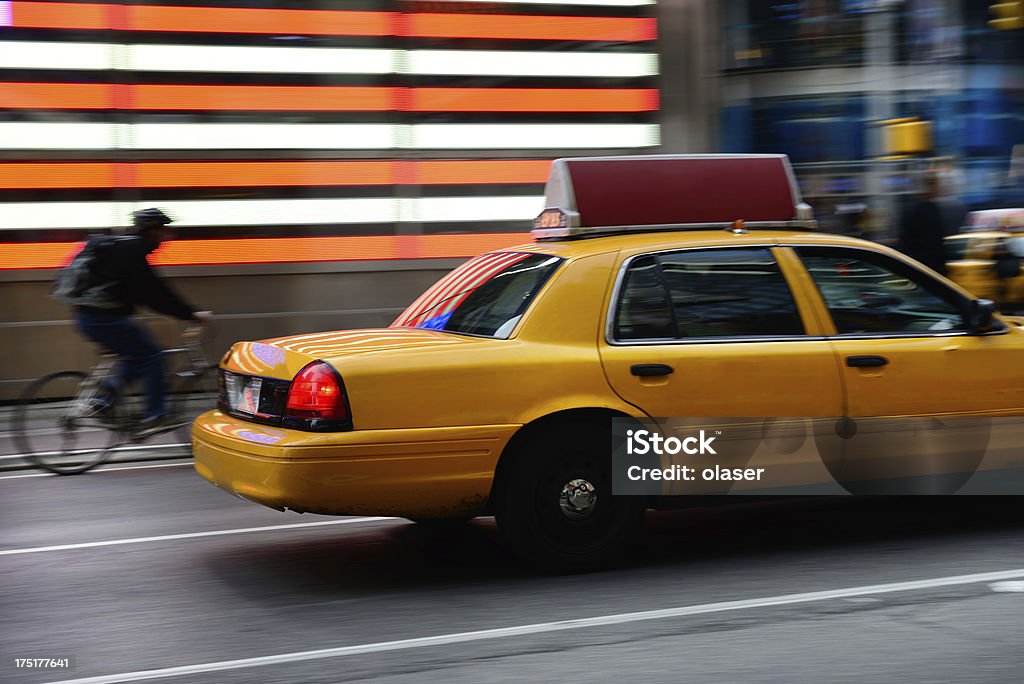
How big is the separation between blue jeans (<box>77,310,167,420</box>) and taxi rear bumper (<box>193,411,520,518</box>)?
152 inches

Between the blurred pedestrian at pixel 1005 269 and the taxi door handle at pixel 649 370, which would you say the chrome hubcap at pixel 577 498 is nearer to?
the taxi door handle at pixel 649 370

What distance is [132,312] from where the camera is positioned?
904cm

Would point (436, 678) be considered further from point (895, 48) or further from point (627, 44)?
point (895, 48)

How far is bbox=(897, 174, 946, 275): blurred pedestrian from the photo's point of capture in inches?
421

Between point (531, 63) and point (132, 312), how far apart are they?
7645 millimetres

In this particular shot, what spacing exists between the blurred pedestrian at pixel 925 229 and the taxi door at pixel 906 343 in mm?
4718

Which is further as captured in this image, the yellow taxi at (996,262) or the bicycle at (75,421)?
the yellow taxi at (996,262)

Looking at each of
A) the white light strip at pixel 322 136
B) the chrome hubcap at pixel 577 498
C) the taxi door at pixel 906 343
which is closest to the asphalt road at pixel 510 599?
the chrome hubcap at pixel 577 498

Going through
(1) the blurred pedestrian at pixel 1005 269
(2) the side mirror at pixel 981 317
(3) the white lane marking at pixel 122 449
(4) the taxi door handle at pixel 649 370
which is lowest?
(3) the white lane marking at pixel 122 449

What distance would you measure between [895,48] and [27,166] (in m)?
11.6

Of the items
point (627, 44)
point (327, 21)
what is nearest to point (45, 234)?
point (327, 21)

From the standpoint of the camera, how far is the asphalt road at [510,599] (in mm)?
4359

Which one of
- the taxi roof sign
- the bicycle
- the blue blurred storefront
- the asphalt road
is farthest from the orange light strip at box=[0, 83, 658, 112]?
the taxi roof sign

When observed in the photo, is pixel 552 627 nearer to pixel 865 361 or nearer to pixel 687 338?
pixel 687 338
